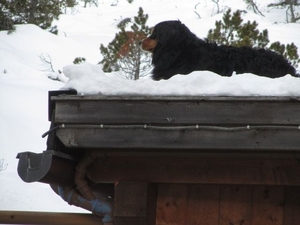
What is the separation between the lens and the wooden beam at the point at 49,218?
3.71 m

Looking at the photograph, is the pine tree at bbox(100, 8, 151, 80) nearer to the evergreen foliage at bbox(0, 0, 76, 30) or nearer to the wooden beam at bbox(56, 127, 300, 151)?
the evergreen foliage at bbox(0, 0, 76, 30)

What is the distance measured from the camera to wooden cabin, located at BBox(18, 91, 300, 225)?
3004mm

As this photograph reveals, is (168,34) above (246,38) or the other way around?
the other way around

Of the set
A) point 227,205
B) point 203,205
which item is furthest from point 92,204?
point 227,205

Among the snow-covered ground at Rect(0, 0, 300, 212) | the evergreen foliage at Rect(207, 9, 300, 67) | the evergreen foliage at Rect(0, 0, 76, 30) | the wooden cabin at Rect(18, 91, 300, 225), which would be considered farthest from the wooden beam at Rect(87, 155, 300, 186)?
the evergreen foliage at Rect(0, 0, 76, 30)

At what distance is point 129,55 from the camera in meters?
13.3

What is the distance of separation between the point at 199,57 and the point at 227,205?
1859mm

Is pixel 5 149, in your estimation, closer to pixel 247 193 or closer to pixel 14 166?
pixel 14 166

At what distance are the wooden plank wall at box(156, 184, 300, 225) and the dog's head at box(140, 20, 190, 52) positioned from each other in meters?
1.84

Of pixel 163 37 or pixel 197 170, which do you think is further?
pixel 163 37

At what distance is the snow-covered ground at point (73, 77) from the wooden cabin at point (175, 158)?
3.4 inches

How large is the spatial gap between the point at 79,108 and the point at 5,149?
864 cm

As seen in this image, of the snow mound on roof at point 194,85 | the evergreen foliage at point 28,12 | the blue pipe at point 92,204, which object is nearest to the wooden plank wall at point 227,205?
the blue pipe at point 92,204

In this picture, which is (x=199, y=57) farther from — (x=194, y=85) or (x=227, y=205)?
(x=194, y=85)
